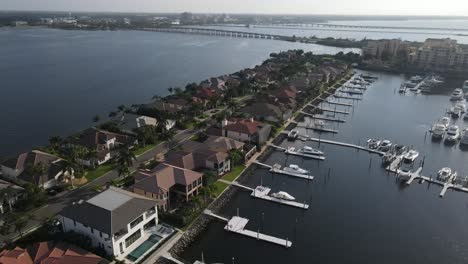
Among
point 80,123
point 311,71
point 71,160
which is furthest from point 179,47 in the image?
point 71,160

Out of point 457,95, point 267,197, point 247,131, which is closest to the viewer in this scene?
point 267,197

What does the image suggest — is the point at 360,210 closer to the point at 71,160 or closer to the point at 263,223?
the point at 263,223

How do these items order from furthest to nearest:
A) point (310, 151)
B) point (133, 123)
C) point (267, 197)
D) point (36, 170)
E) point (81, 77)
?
point (81, 77) < point (133, 123) < point (310, 151) < point (267, 197) < point (36, 170)

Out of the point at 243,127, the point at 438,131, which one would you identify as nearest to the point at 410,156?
the point at 438,131

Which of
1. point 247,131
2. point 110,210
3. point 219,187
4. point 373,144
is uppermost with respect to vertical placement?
point 247,131

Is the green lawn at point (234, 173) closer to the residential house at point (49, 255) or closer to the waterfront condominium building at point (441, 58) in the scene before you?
the residential house at point (49, 255)

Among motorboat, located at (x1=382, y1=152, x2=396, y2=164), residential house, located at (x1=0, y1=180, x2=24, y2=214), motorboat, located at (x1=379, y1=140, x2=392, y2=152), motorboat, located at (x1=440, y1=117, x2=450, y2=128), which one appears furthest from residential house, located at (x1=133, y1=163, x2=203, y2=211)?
motorboat, located at (x1=440, y1=117, x2=450, y2=128)

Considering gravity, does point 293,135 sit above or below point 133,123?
below

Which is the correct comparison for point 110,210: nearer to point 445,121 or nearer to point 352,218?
point 352,218
